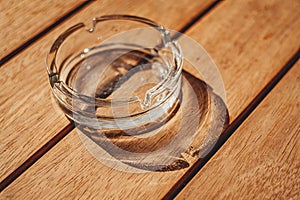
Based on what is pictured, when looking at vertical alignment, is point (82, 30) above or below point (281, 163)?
above

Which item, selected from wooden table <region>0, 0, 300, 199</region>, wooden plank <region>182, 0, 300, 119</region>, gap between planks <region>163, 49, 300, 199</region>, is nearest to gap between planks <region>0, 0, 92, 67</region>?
wooden table <region>0, 0, 300, 199</region>

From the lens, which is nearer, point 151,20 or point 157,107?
point 157,107

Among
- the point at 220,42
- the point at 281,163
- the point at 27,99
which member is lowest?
the point at 281,163

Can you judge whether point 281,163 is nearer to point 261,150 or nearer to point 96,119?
point 261,150

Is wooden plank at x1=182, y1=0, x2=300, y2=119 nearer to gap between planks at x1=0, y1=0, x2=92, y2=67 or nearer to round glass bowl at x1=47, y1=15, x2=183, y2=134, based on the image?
Result: round glass bowl at x1=47, y1=15, x2=183, y2=134

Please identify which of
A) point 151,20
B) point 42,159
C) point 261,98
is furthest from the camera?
point 151,20

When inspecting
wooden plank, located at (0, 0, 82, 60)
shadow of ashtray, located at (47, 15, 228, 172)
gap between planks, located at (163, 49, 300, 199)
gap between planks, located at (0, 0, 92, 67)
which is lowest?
gap between planks, located at (163, 49, 300, 199)

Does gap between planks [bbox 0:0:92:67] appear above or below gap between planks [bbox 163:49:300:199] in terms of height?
above

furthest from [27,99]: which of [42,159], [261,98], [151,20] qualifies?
[261,98]
